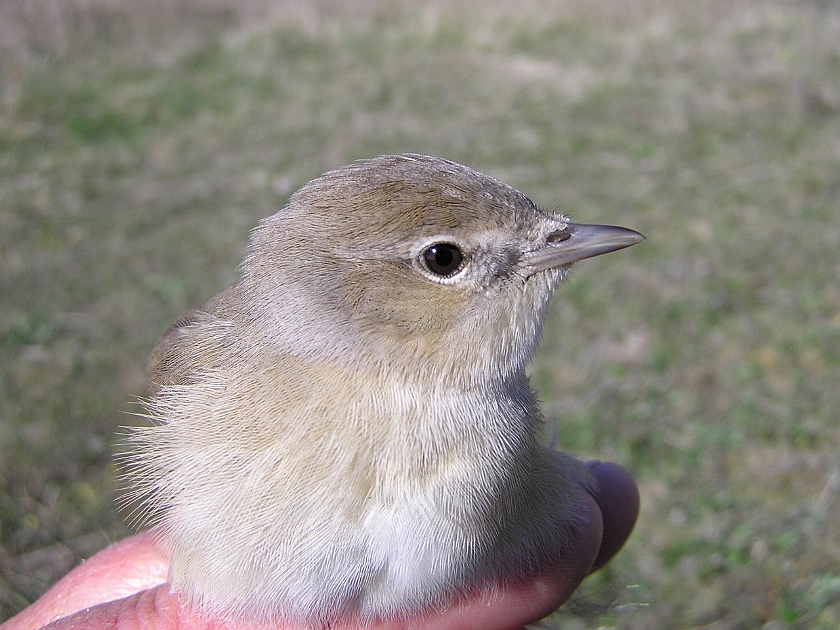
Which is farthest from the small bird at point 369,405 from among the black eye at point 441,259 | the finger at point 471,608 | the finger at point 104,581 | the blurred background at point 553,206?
the blurred background at point 553,206

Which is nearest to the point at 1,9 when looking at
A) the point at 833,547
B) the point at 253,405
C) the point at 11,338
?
the point at 11,338

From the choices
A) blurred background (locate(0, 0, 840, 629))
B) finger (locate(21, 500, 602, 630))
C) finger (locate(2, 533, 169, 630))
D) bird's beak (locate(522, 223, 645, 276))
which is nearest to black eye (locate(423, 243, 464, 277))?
bird's beak (locate(522, 223, 645, 276))

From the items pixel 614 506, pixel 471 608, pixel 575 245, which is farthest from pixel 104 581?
pixel 575 245

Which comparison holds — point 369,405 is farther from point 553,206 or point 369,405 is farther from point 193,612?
point 553,206

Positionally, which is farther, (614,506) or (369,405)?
(614,506)

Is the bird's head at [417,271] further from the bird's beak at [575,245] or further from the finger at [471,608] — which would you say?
the finger at [471,608]

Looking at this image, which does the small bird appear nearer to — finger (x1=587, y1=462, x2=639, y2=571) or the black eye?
the black eye

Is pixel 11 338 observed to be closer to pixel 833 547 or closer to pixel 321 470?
pixel 321 470
